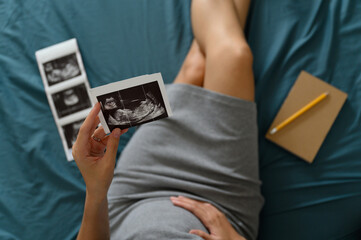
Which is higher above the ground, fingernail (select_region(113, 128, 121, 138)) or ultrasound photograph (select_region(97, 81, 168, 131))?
ultrasound photograph (select_region(97, 81, 168, 131))

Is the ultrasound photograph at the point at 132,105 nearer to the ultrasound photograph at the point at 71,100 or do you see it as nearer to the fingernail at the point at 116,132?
the fingernail at the point at 116,132

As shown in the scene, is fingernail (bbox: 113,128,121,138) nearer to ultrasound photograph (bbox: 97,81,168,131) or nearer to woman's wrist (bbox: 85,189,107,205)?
ultrasound photograph (bbox: 97,81,168,131)

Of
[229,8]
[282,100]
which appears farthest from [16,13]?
[282,100]

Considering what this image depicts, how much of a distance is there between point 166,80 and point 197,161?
43 cm

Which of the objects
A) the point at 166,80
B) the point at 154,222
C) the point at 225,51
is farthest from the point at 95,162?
the point at 166,80

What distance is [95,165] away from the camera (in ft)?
1.96

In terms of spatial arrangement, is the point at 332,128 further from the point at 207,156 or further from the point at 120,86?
the point at 120,86

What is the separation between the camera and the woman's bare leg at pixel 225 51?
0.91 m

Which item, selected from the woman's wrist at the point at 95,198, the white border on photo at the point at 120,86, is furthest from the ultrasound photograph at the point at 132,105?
the woman's wrist at the point at 95,198

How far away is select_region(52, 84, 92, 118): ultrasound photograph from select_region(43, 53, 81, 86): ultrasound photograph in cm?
6

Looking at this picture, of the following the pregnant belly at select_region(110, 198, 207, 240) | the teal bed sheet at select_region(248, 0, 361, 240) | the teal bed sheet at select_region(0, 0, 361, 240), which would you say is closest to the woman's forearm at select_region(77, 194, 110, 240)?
the pregnant belly at select_region(110, 198, 207, 240)

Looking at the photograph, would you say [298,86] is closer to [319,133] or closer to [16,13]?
[319,133]

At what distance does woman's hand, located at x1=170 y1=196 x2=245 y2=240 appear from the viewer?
0.83 metres

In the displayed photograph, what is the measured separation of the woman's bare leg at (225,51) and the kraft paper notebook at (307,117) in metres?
0.27
